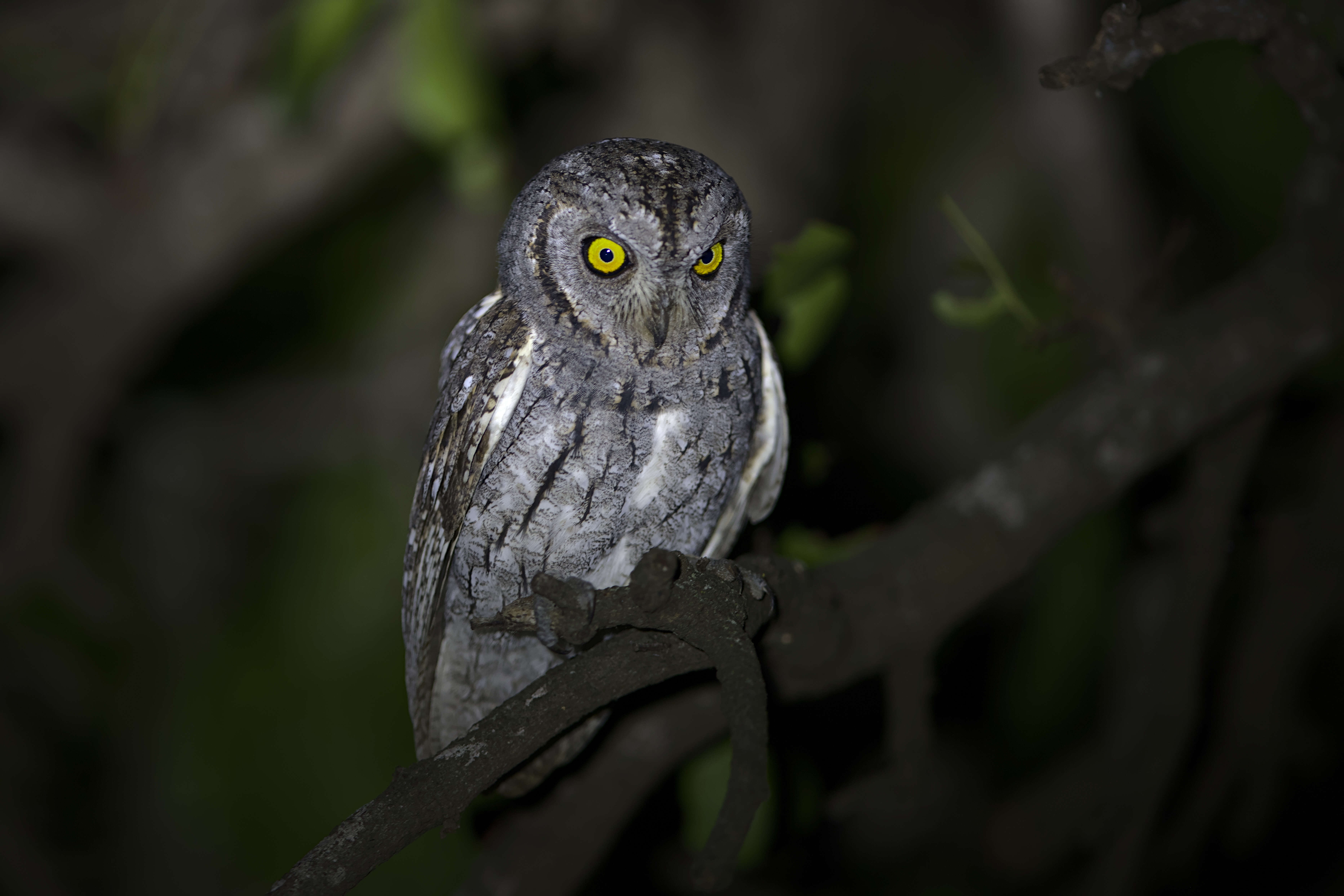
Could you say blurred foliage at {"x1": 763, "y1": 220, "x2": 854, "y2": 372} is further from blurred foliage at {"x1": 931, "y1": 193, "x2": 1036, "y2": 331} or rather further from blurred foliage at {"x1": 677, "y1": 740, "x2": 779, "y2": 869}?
blurred foliage at {"x1": 677, "y1": 740, "x2": 779, "y2": 869}

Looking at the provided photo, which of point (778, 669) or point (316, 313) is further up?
point (316, 313)

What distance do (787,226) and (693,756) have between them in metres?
1.91

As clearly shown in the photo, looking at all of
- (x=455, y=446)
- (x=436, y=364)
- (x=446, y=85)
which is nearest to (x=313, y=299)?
(x=436, y=364)

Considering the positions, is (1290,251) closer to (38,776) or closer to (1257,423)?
(1257,423)

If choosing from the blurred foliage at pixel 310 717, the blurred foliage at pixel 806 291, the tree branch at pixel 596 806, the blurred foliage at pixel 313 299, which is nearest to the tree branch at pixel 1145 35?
the blurred foliage at pixel 806 291

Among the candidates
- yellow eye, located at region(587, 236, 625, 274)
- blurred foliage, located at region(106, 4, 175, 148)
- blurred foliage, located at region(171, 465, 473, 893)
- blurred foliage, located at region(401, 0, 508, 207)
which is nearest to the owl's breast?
yellow eye, located at region(587, 236, 625, 274)

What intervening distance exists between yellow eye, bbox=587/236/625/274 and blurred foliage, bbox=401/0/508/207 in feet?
1.62

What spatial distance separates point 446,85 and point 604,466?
0.75 meters

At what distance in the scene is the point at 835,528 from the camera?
2316mm

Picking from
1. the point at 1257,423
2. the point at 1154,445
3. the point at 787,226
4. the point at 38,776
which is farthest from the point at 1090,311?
the point at 38,776

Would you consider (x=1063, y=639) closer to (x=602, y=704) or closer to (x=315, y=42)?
(x=602, y=704)

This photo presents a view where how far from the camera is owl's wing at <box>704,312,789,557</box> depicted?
4.62 feet

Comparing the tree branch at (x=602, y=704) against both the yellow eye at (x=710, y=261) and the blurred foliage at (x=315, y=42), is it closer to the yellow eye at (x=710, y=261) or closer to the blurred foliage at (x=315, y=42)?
the yellow eye at (x=710, y=261)

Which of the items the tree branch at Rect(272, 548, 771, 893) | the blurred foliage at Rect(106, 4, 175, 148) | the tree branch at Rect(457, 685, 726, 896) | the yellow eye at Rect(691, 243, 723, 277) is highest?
the blurred foliage at Rect(106, 4, 175, 148)
